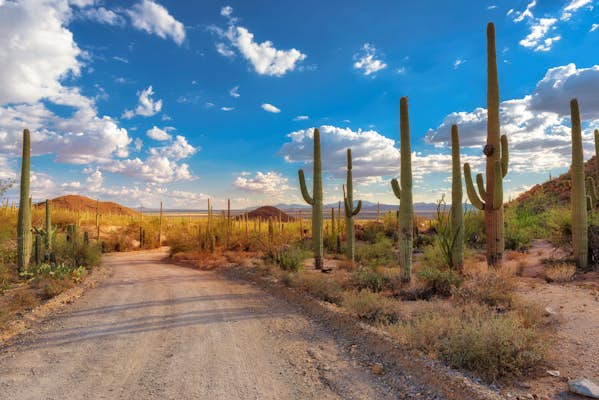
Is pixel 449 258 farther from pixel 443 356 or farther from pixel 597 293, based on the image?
pixel 443 356

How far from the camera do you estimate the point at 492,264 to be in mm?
11891

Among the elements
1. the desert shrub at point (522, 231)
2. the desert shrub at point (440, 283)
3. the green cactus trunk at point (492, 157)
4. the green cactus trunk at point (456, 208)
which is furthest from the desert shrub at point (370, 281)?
the desert shrub at point (522, 231)

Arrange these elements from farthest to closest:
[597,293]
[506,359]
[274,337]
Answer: [597,293], [274,337], [506,359]

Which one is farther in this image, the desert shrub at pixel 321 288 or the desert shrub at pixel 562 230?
the desert shrub at pixel 562 230

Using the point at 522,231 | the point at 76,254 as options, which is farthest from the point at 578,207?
the point at 76,254

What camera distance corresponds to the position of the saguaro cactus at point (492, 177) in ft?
38.9

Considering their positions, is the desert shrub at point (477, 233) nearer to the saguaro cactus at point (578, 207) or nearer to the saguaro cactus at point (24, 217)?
the saguaro cactus at point (578, 207)

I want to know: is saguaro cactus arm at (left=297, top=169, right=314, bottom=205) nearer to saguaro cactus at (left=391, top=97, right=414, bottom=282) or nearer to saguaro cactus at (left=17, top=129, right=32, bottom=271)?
saguaro cactus at (left=391, top=97, right=414, bottom=282)

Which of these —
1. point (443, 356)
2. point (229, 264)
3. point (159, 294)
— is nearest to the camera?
point (443, 356)

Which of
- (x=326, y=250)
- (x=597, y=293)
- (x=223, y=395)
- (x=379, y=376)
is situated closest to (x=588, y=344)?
(x=379, y=376)

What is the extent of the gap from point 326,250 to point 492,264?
9576 mm

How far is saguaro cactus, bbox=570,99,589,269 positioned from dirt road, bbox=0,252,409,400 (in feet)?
32.5

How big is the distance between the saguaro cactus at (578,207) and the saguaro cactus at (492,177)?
246 cm

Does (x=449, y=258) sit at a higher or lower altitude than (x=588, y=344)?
higher
